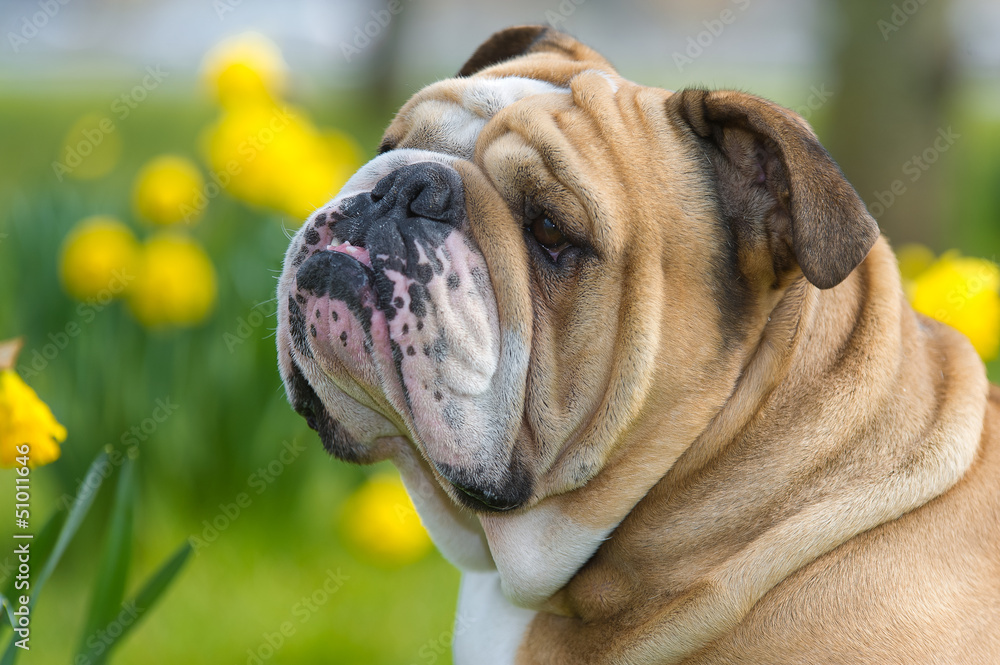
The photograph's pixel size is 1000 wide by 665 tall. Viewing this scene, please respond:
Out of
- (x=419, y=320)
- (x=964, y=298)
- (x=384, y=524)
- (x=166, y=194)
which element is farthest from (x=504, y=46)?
(x=964, y=298)

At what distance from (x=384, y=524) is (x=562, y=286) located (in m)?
1.63

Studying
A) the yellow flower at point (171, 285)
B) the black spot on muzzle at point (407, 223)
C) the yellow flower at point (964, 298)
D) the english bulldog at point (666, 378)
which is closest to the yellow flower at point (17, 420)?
the english bulldog at point (666, 378)

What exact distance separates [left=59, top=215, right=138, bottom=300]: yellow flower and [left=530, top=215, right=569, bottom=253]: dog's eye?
1996 mm

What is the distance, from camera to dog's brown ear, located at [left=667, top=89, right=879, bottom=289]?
6.12ft

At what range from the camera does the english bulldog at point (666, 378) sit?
1.99 m

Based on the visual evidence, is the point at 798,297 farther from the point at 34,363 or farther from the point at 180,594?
the point at 34,363

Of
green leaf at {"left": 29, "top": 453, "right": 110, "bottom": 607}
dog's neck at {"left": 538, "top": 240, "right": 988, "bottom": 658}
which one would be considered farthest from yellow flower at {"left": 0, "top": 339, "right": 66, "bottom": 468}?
dog's neck at {"left": 538, "top": 240, "right": 988, "bottom": 658}

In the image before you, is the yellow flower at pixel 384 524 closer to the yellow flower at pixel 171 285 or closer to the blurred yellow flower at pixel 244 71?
the yellow flower at pixel 171 285

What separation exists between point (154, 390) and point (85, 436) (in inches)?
11.7

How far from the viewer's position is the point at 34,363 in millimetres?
3551

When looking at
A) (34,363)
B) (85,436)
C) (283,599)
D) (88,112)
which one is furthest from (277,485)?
(88,112)

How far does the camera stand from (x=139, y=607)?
2320 mm

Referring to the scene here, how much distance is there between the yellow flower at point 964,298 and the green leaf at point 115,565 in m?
2.69

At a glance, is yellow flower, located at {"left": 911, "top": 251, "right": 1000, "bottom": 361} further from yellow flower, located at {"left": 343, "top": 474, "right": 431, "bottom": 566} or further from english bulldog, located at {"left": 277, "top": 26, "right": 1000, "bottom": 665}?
yellow flower, located at {"left": 343, "top": 474, "right": 431, "bottom": 566}
